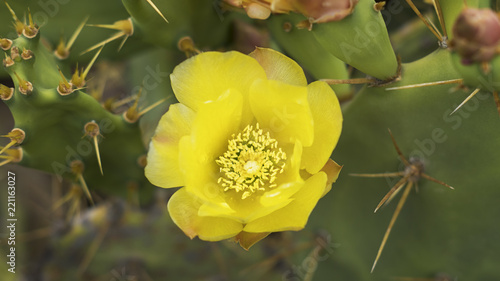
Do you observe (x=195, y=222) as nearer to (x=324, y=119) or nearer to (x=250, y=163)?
(x=250, y=163)

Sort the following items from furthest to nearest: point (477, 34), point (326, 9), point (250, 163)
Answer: point (250, 163) < point (326, 9) < point (477, 34)

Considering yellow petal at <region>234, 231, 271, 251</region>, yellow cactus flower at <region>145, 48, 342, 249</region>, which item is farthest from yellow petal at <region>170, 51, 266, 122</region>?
yellow petal at <region>234, 231, 271, 251</region>

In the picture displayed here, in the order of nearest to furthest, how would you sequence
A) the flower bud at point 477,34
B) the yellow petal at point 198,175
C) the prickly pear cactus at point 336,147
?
the flower bud at point 477,34, the yellow petal at point 198,175, the prickly pear cactus at point 336,147

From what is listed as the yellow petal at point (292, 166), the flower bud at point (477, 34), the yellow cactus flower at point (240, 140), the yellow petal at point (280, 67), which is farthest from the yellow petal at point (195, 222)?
the flower bud at point (477, 34)

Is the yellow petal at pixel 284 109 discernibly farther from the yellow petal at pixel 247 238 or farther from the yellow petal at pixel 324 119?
the yellow petal at pixel 247 238

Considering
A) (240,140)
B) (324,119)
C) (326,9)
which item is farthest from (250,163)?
(326,9)

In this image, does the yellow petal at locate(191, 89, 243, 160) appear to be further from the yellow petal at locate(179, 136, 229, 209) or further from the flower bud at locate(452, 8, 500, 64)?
the flower bud at locate(452, 8, 500, 64)
